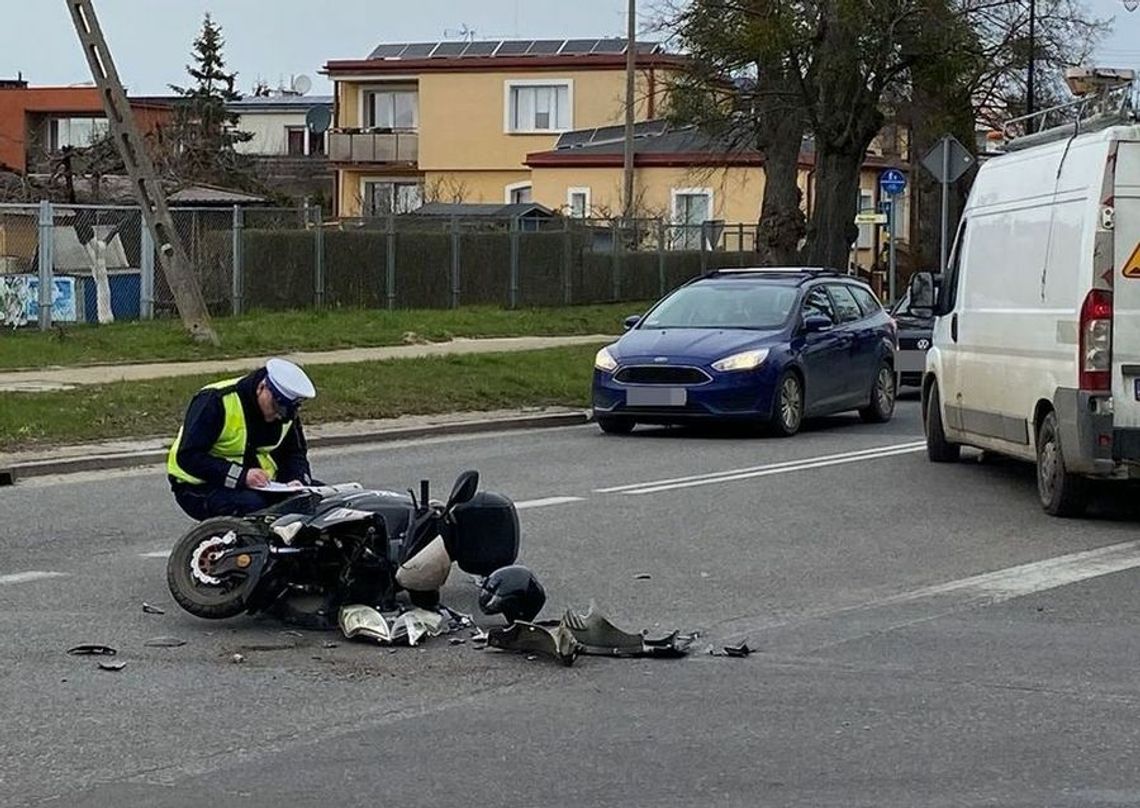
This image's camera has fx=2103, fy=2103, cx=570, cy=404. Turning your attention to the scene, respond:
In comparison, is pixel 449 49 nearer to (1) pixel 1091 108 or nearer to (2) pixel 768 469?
(2) pixel 768 469

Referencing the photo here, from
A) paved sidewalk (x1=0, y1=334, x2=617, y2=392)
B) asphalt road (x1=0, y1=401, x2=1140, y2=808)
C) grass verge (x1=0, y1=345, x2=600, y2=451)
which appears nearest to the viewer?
asphalt road (x1=0, y1=401, x2=1140, y2=808)

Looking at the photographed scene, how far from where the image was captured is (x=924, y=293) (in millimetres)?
16625

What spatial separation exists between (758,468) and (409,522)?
702cm

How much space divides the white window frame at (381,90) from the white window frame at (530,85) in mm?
2739

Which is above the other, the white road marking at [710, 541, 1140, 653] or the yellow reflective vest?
the yellow reflective vest

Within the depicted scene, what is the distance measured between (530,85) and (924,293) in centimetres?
4684

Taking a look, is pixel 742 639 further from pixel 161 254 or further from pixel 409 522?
pixel 161 254

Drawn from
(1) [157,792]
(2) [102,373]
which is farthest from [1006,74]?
(1) [157,792]

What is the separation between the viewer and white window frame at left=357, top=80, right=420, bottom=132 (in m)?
63.5

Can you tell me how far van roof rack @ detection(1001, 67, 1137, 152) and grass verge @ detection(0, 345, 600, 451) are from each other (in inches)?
290

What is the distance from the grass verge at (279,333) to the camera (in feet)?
79.8

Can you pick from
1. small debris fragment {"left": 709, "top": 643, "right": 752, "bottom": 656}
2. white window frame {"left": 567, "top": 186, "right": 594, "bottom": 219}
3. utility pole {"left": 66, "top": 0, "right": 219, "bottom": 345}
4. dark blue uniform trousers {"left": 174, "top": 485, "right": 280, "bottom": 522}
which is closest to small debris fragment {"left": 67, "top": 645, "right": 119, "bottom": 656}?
dark blue uniform trousers {"left": 174, "top": 485, "right": 280, "bottom": 522}

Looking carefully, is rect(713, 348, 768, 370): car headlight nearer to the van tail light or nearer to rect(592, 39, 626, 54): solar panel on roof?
the van tail light

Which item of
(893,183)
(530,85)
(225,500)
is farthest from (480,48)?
(225,500)
